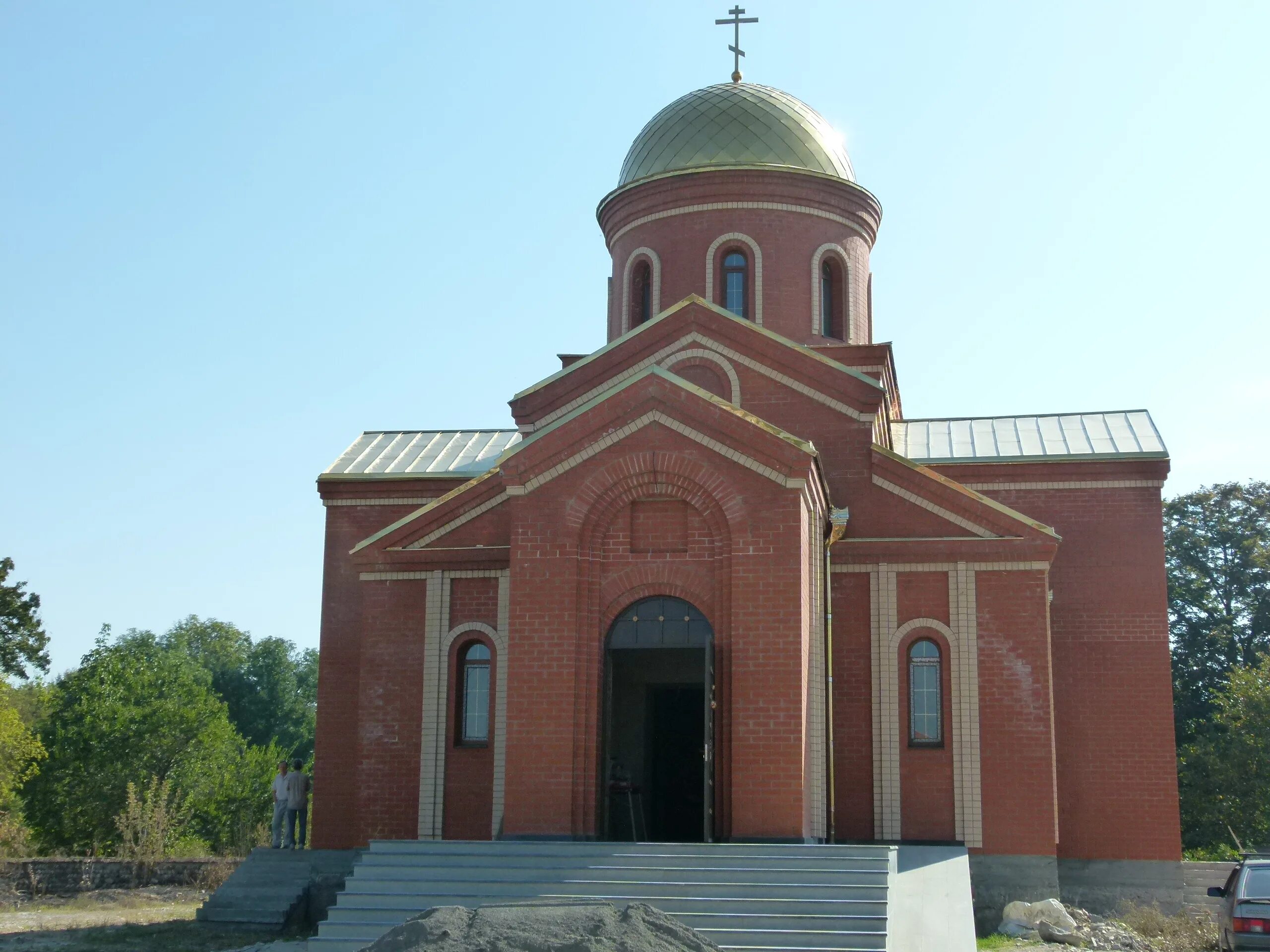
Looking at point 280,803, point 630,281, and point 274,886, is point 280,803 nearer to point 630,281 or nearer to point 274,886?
point 274,886

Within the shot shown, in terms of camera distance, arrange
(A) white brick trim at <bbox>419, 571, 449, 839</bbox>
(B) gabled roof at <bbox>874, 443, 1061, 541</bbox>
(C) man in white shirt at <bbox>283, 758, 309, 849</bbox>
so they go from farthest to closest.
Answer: (C) man in white shirt at <bbox>283, 758, 309, 849</bbox> → (A) white brick trim at <bbox>419, 571, 449, 839</bbox> → (B) gabled roof at <bbox>874, 443, 1061, 541</bbox>

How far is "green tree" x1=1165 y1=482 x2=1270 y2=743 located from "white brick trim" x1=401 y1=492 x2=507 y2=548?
24.8 metres

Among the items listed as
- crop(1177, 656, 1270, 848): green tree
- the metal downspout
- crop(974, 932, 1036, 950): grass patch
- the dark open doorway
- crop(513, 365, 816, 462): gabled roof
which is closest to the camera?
crop(974, 932, 1036, 950): grass patch

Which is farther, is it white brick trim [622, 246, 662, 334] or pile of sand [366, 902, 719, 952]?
white brick trim [622, 246, 662, 334]

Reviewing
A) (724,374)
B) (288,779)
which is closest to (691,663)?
(724,374)

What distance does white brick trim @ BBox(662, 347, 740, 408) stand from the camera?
18.3m

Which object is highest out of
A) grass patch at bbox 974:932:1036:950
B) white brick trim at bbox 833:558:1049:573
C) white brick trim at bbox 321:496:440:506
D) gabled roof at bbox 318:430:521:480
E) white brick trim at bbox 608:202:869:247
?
white brick trim at bbox 608:202:869:247

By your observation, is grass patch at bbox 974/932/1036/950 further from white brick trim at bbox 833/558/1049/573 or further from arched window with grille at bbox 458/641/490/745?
arched window with grille at bbox 458/641/490/745

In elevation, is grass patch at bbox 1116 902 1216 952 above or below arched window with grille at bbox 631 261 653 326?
below

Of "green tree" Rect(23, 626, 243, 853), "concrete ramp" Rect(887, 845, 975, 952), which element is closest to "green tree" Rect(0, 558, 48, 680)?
"green tree" Rect(23, 626, 243, 853)

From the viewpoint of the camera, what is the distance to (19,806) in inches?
1470

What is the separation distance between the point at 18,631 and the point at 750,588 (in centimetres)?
2683

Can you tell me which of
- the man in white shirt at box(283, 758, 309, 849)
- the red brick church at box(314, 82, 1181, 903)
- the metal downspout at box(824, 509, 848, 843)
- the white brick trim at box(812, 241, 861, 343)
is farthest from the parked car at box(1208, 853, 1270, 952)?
the man in white shirt at box(283, 758, 309, 849)

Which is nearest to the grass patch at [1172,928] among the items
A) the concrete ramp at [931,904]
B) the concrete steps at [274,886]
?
the concrete ramp at [931,904]
